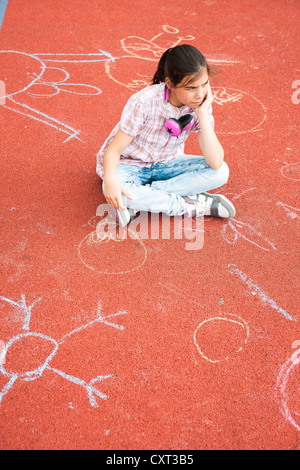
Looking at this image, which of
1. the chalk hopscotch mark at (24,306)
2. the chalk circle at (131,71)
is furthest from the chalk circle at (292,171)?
the chalk hopscotch mark at (24,306)

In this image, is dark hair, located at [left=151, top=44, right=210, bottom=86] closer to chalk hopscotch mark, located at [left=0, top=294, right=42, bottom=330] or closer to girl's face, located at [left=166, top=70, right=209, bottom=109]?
girl's face, located at [left=166, top=70, right=209, bottom=109]

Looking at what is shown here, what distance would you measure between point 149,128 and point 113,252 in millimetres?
488

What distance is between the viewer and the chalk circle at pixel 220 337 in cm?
133

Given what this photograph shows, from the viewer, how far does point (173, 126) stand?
159cm

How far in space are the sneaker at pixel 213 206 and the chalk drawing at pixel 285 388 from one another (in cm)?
64

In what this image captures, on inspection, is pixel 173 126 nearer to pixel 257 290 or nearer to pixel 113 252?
pixel 113 252

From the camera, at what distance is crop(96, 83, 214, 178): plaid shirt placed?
62.0 inches

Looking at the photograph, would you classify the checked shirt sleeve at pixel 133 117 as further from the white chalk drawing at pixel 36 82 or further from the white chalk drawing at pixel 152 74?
the white chalk drawing at pixel 152 74

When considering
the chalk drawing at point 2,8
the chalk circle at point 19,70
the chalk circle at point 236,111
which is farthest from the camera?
the chalk drawing at point 2,8

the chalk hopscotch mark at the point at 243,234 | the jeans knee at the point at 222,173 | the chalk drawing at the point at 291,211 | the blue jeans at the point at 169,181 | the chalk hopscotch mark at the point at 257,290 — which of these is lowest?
the chalk hopscotch mark at the point at 257,290

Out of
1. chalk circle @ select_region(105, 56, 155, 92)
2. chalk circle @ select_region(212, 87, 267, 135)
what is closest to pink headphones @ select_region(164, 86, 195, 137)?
chalk circle @ select_region(212, 87, 267, 135)

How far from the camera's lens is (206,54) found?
2.89 meters

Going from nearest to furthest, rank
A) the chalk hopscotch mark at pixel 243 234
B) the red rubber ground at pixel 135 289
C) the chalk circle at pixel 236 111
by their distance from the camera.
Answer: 1. the red rubber ground at pixel 135 289
2. the chalk hopscotch mark at pixel 243 234
3. the chalk circle at pixel 236 111
